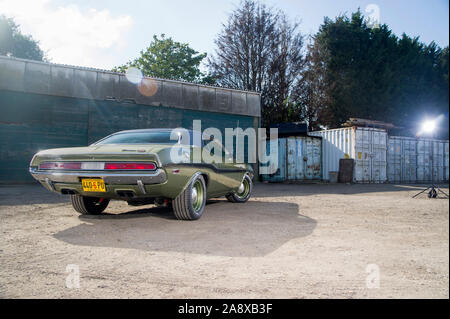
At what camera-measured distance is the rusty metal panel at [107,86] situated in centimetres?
1299

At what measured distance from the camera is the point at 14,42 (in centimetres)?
2912

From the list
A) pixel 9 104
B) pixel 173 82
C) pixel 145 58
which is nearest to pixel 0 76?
pixel 9 104

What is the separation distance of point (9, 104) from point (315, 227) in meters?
12.0

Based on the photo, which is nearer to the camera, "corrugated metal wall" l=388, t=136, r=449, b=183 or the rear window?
the rear window

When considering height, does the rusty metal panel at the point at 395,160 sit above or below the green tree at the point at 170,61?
below

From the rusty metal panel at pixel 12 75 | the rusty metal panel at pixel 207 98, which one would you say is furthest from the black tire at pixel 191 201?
the rusty metal panel at pixel 207 98

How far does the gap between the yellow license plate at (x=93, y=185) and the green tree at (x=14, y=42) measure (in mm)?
31101

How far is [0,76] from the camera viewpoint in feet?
38.1

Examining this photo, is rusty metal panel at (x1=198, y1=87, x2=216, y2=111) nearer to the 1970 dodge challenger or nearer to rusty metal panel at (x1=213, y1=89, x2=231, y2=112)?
rusty metal panel at (x1=213, y1=89, x2=231, y2=112)

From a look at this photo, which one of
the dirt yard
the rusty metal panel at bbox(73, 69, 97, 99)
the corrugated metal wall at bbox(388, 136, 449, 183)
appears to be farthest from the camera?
the corrugated metal wall at bbox(388, 136, 449, 183)

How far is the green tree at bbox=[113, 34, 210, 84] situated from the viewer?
30281 mm

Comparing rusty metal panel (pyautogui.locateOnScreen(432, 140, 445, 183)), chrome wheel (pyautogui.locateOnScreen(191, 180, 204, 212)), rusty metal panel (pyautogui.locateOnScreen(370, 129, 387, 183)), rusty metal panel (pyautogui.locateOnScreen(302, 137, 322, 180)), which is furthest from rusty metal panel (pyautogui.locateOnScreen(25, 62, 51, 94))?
rusty metal panel (pyautogui.locateOnScreen(432, 140, 445, 183))

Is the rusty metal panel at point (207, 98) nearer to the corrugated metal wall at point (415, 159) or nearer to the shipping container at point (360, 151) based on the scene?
the shipping container at point (360, 151)
